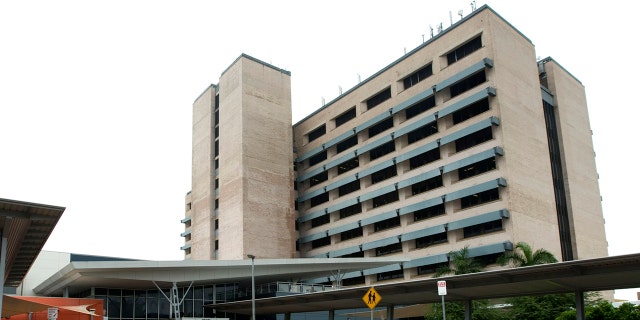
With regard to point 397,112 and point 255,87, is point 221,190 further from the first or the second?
point 397,112

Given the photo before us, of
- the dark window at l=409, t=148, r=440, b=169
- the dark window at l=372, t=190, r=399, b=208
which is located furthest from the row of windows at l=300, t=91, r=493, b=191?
the dark window at l=372, t=190, r=399, b=208

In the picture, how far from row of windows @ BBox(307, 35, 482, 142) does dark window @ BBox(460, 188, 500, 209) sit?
10686 mm

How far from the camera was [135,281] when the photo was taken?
44469mm

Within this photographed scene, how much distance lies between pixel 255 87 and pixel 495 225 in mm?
35846

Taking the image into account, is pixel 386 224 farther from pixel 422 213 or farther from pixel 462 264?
pixel 462 264

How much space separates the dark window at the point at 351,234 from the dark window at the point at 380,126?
11198 mm

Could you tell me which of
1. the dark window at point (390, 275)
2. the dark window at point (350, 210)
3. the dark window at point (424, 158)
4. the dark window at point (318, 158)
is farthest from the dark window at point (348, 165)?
the dark window at point (390, 275)

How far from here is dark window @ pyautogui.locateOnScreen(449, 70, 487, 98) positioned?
63281mm

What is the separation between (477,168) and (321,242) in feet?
84.6

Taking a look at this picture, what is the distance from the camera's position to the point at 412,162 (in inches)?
2758

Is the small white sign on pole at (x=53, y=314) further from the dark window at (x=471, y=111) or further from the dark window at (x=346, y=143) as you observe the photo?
the dark window at (x=346, y=143)

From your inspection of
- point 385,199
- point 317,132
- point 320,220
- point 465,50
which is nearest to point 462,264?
point 385,199

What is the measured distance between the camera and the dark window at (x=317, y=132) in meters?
84.8

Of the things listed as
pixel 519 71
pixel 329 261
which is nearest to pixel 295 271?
pixel 329 261
